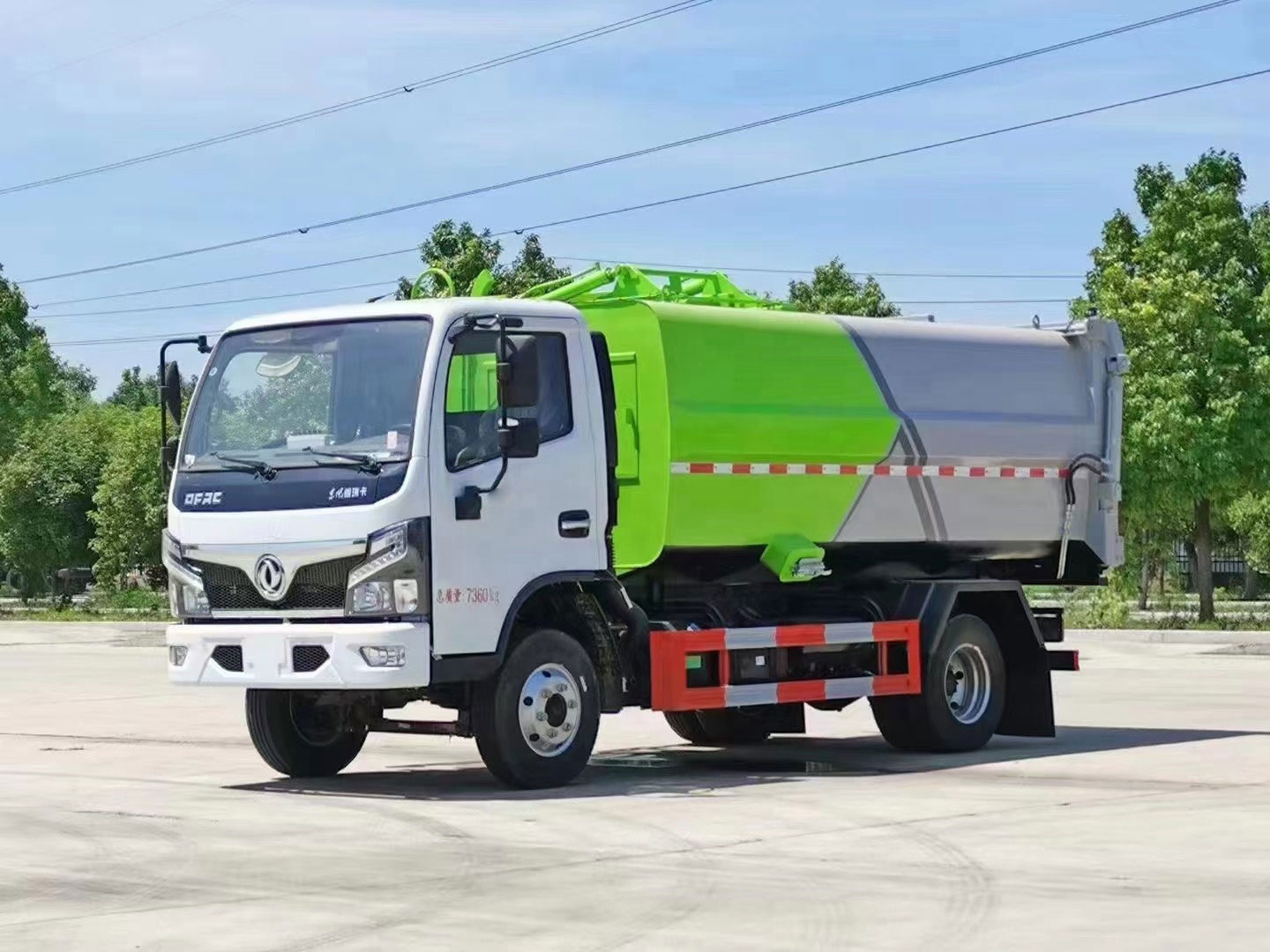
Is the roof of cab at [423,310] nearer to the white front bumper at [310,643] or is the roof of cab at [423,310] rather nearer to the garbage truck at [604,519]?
the garbage truck at [604,519]

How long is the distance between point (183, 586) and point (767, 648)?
163 inches

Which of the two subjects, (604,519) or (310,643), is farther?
(604,519)

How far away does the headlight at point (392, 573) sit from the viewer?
1320 centimetres

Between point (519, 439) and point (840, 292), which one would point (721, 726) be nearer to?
point (519, 439)

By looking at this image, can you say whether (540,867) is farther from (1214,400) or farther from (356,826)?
(1214,400)

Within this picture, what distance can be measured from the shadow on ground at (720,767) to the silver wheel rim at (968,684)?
34 centimetres

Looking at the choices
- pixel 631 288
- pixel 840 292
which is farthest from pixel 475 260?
pixel 631 288

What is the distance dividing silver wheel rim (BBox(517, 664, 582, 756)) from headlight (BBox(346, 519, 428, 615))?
1.09m

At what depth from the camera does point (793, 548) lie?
1570 cm

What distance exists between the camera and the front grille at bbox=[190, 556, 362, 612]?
43.9 feet

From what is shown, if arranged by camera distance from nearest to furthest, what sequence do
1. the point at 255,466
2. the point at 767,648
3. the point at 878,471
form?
the point at 255,466 → the point at 767,648 → the point at 878,471

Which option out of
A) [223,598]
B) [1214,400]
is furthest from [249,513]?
[1214,400]

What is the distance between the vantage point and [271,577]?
44.7ft

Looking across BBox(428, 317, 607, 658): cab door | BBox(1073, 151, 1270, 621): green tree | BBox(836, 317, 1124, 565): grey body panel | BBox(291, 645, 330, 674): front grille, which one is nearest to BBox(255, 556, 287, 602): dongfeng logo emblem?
BBox(291, 645, 330, 674): front grille
